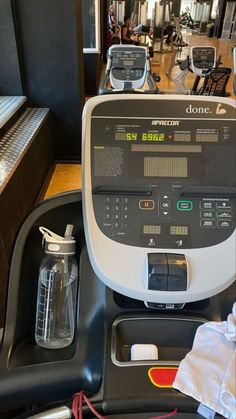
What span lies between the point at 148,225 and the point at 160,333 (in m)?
0.27

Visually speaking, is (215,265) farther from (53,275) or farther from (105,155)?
(53,275)

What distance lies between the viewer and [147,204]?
0.75 meters

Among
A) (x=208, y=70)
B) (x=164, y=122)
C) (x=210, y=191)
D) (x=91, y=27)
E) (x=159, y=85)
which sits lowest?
(x=159, y=85)

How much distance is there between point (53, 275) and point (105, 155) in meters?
0.42

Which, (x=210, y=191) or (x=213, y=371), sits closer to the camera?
(x=213, y=371)

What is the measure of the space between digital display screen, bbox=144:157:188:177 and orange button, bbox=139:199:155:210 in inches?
2.3

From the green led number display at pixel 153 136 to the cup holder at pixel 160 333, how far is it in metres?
0.41

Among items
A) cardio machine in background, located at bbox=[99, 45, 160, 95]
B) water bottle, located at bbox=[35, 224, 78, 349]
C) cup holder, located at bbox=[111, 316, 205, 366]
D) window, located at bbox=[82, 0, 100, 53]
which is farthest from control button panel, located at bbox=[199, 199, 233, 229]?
window, located at bbox=[82, 0, 100, 53]

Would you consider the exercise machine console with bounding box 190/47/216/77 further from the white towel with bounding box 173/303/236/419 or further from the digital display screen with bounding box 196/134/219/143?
the white towel with bounding box 173/303/236/419

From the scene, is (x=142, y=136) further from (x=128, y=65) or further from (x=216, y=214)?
(x=128, y=65)

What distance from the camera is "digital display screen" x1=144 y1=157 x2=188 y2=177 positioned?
2.46 ft

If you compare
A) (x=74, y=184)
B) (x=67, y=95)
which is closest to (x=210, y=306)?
(x=74, y=184)

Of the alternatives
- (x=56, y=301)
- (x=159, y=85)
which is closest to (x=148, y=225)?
(x=56, y=301)

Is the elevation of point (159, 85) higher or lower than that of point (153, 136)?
lower
